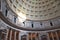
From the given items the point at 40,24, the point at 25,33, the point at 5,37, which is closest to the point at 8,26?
the point at 5,37

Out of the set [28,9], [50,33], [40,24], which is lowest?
[50,33]

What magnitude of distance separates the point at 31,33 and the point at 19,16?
472 cm

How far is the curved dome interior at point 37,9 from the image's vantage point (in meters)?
22.1

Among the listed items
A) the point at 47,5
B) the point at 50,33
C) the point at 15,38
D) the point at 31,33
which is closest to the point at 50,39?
the point at 50,33

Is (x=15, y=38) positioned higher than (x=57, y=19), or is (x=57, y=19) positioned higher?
(x=57, y=19)

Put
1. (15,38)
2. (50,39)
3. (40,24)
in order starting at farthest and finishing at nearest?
(40,24) < (50,39) < (15,38)

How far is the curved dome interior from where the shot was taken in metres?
22.1

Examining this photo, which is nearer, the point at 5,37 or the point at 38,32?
the point at 5,37

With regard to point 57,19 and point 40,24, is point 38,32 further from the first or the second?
point 57,19

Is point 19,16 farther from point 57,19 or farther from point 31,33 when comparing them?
point 57,19

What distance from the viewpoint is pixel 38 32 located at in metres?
20.8

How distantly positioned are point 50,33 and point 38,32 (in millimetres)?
2644

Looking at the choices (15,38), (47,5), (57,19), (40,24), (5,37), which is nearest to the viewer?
(5,37)

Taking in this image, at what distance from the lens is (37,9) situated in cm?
2495
